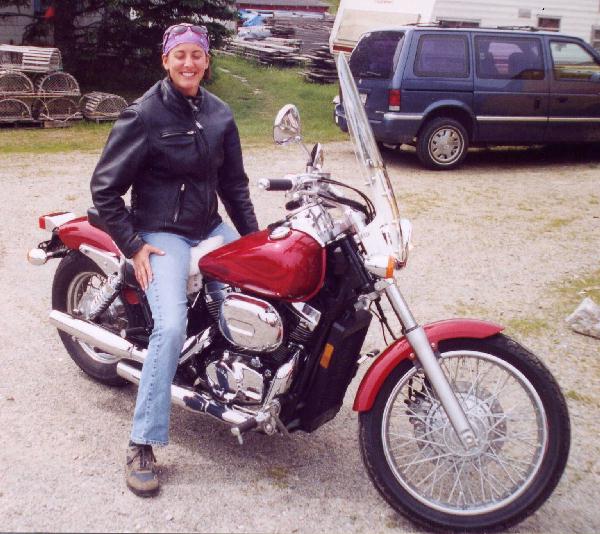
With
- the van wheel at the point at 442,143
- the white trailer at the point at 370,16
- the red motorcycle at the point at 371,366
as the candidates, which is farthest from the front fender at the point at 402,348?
the white trailer at the point at 370,16

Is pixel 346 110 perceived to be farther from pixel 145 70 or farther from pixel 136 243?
pixel 145 70

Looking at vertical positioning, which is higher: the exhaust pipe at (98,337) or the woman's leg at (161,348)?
the woman's leg at (161,348)

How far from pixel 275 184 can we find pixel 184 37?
2.87 feet

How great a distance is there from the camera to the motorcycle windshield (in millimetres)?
3172

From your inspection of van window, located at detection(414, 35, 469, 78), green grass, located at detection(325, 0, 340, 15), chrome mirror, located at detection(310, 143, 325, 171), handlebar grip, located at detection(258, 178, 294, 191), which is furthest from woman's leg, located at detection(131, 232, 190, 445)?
green grass, located at detection(325, 0, 340, 15)

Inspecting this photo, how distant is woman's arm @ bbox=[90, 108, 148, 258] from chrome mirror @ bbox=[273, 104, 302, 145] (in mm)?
724

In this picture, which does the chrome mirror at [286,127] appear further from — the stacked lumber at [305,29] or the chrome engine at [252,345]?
the stacked lumber at [305,29]

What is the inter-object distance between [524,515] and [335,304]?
1151mm

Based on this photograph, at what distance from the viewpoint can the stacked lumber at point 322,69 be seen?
867 inches

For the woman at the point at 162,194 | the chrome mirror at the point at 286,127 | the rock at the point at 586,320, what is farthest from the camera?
the rock at the point at 586,320

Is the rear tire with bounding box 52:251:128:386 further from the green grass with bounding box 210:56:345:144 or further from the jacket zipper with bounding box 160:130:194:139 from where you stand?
the green grass with bounding box 210:56:345:144

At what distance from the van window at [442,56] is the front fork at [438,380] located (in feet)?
27.3

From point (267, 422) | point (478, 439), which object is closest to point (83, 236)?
point (267, 422)

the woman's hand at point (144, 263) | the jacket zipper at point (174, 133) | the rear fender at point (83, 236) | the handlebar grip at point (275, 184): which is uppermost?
the jacket zipper at point (174, 133)
